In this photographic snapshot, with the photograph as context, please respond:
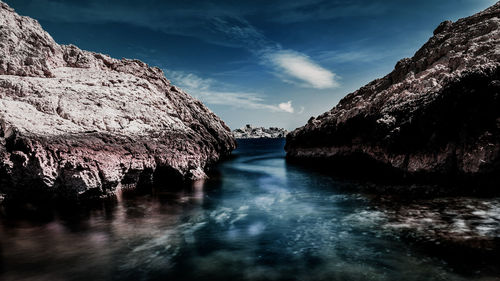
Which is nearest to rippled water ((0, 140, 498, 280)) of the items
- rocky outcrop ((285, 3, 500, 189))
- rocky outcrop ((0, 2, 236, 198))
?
rocky outcrop ((0, 2, 236, 198))

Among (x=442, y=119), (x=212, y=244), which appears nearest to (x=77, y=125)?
(x=212, y=244)

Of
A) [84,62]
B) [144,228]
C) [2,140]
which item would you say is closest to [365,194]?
[144,228]

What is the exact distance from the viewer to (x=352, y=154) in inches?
1019

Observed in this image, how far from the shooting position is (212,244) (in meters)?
9.60

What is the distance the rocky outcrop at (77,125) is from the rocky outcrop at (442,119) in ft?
49.5

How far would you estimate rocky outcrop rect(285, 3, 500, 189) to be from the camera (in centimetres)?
1327

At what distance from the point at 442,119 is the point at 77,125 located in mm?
22453

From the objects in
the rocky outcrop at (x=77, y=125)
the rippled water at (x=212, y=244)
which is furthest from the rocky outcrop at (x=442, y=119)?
the rocky outcrop at (x=77, y=125)

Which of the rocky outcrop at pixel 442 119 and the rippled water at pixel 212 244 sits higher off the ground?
the rocky outcrop at pixel 442 119

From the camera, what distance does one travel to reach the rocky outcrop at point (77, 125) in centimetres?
1328

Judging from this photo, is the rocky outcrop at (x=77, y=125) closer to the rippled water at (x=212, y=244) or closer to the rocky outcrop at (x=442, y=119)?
the rippled water at (x=212, y=244)

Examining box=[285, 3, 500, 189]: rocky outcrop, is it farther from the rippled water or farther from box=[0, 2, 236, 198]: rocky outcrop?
box=[0, 2, 236, 198]: rocky outcrop

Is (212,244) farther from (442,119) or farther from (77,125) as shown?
(442,119)

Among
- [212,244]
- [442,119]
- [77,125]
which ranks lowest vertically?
[212,244]
